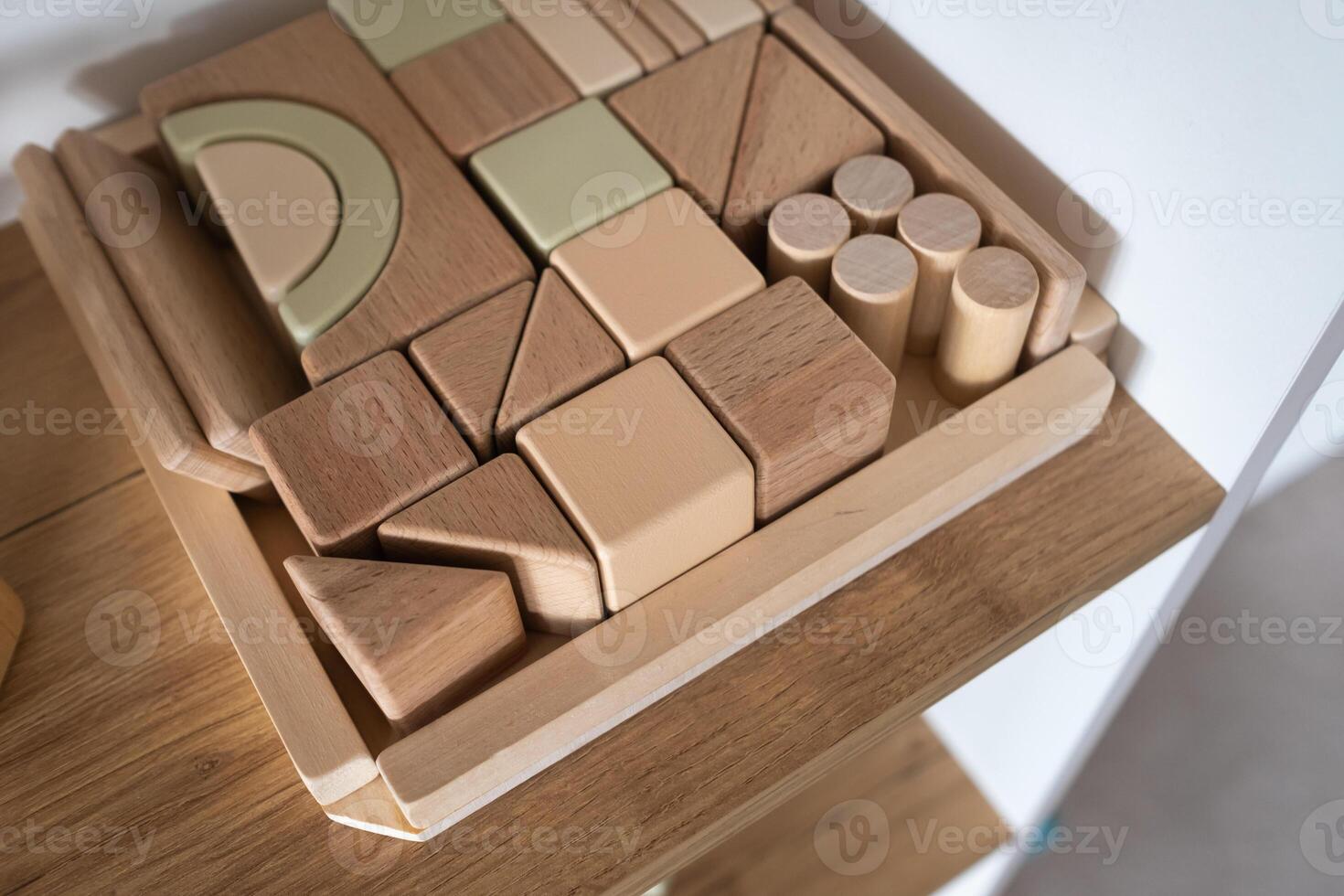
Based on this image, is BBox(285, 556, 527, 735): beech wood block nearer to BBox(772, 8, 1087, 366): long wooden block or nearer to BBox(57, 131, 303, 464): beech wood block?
BBox(57, 131, 303, 464): beech wood block

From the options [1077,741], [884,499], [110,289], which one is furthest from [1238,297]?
[110,289]

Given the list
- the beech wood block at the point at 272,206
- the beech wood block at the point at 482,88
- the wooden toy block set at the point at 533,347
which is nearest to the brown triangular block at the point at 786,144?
the wooden toy block set at the point at 533,347

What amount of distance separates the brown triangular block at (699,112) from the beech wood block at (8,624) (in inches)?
15.9

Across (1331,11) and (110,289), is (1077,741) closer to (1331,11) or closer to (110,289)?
(1331,11)

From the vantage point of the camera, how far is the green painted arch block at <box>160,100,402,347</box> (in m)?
0.58

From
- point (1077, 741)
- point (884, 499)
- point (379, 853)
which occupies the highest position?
point (884, 499)

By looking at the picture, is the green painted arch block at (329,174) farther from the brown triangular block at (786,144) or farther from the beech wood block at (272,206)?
the brown triangular block at (786,144)

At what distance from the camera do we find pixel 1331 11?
431mm

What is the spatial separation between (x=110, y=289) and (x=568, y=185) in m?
0.24

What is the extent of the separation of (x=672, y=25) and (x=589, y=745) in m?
0.41

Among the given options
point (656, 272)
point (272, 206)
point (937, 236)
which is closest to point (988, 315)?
point (937, 236)

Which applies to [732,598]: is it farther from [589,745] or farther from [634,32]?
[634,32]

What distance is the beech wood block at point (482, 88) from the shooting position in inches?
25.2

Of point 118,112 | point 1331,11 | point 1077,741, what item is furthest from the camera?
point 1077,741
